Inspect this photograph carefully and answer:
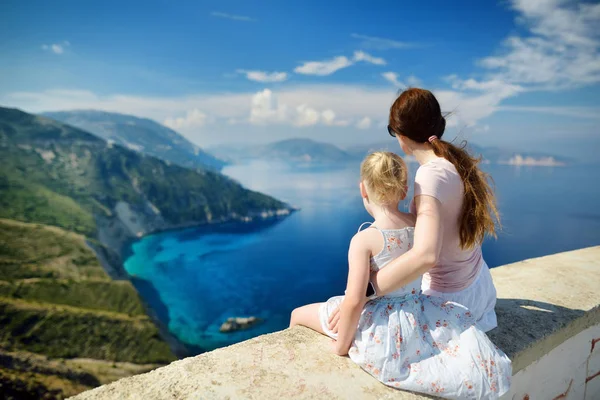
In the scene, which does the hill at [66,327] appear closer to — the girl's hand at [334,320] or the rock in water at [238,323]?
the rock in water at [238,323]

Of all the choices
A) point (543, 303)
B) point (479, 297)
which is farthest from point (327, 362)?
point (543, 303)

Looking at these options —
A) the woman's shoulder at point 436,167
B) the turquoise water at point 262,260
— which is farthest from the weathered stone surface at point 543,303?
the turquoise water at point 262,260

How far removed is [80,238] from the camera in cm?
8531

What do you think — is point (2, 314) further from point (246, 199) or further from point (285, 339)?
point (246, 199)

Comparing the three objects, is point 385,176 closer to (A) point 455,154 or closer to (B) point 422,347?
(A) point 455,154

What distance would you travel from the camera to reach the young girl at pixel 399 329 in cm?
236

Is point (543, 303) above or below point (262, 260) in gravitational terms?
above

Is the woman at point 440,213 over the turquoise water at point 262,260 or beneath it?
over

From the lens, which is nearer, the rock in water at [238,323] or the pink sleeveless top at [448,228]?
the pink sleeveless top at [448,228]

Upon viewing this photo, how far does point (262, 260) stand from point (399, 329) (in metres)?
114

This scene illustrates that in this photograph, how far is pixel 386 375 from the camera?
2.40 metres

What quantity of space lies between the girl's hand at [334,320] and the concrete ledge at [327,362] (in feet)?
0.40

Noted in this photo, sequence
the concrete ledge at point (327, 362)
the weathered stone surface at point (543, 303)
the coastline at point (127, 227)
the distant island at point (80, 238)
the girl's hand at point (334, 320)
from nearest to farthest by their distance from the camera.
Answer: the concrete ledge at point (327, 362)
the girl's hand at point (334, 320)
the weathered stone surface at point (543, 303)
the distant island at point (80, 238)
the coastline at point (127, 227)

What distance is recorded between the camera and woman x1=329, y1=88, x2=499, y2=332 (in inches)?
94.6
